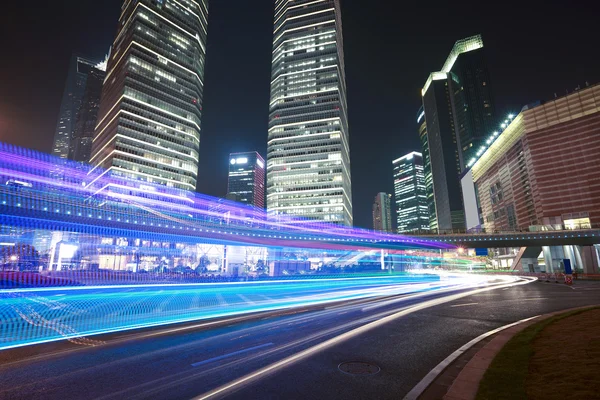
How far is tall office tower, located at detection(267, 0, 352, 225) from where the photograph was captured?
16075cm

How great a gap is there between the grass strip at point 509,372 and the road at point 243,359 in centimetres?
131

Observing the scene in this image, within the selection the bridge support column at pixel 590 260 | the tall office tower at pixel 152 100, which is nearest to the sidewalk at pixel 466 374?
the bridge support column at pixel 590 260

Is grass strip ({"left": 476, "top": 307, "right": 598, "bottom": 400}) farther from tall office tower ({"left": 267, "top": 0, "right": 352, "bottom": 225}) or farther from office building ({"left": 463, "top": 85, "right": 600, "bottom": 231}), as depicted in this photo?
tall office tower ({"left": 267, "top": 0, "right": 352, "bottom": 225})

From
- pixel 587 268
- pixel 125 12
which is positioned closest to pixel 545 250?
pixel 587 268

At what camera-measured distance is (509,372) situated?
5945 millimetres

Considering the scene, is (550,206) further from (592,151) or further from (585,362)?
(585,362)

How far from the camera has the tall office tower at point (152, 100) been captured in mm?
131375

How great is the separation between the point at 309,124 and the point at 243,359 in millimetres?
168862

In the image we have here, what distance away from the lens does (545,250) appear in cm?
8738

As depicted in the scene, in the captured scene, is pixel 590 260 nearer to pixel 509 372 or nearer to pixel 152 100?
pixel 509 372

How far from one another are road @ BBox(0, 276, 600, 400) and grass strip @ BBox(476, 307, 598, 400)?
1.31 meters

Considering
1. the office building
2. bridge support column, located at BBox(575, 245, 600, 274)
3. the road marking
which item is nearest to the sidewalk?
the road marking

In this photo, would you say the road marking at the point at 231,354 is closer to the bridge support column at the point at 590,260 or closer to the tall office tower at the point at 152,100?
the bridge support column at the point at 590,260

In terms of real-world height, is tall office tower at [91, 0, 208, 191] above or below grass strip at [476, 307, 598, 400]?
above
